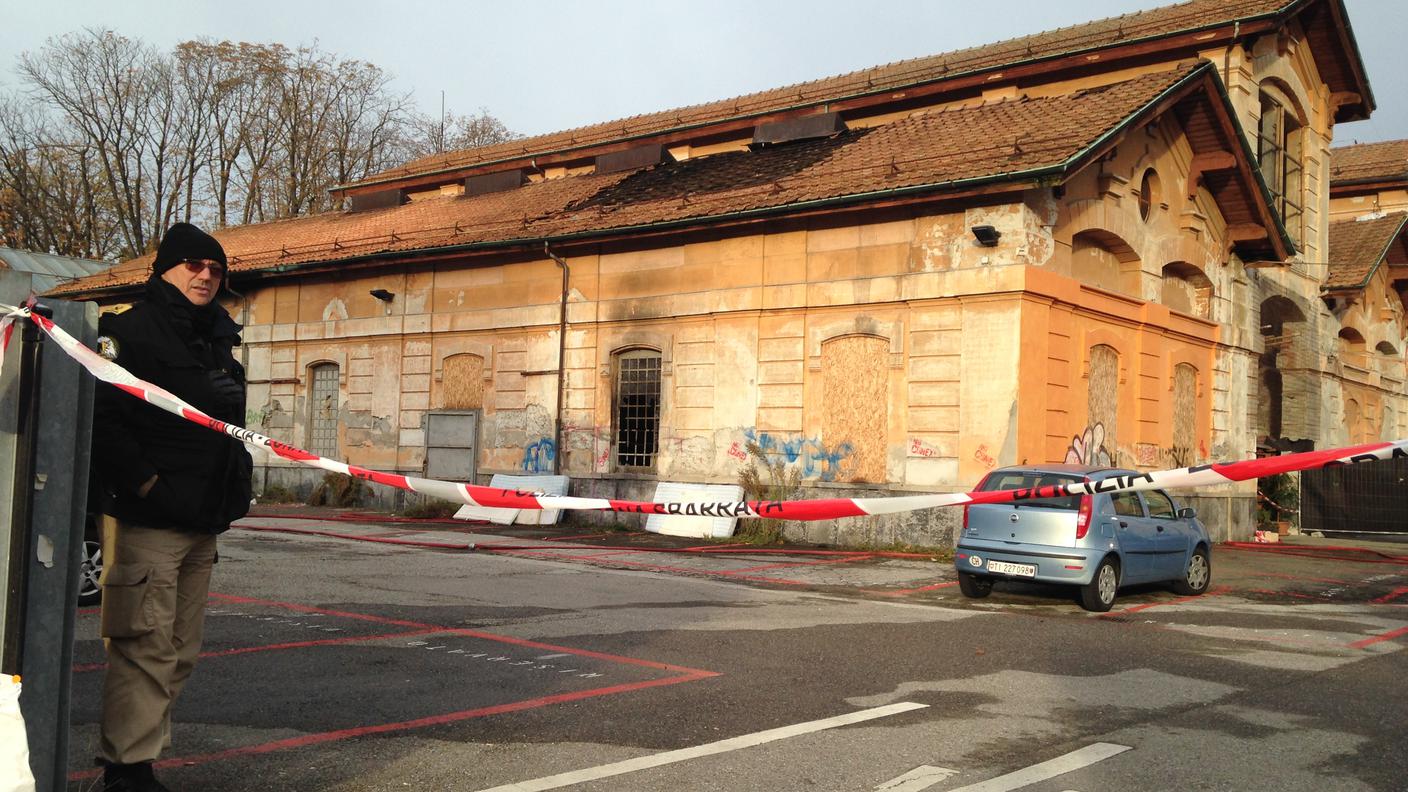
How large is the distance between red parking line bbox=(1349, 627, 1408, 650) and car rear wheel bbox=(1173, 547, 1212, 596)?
2487 mm

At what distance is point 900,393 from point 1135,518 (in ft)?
21.3

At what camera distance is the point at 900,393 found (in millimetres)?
18891

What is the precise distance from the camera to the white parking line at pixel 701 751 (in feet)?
17.7

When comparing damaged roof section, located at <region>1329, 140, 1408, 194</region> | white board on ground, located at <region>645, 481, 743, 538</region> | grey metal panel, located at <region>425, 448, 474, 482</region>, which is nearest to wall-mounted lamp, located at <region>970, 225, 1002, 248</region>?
white board on ground, located at <region>645, 481, 743, 538</region>

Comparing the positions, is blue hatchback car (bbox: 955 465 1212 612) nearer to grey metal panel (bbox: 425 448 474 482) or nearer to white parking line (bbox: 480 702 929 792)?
white parking line (bbox: 480 702 929 792)

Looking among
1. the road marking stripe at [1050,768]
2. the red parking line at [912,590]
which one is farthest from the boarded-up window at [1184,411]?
the road marking stripe at [1050,768]

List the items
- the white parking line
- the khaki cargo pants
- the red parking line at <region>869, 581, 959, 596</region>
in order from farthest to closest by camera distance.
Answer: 1. the red parking line at <region>869, 581, 959, 596</region>
2. the white parking line
3. the khaki cargo pants

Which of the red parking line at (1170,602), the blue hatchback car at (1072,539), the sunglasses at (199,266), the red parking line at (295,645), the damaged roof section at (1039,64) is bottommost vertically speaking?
the red parking line at (295,645)

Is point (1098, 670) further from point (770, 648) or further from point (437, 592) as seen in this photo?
point (437, 592)

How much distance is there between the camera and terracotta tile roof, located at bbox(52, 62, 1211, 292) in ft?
60.7

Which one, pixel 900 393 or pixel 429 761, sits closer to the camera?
pixel 429 761

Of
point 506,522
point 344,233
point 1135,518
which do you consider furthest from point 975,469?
point 344,233

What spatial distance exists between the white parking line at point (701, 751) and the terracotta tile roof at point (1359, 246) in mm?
26177

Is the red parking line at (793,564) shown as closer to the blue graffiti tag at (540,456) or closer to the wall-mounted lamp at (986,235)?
the wall-mounted lamp at (986,235)
